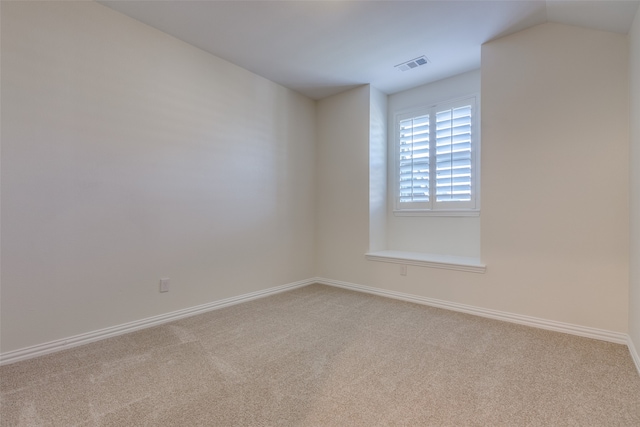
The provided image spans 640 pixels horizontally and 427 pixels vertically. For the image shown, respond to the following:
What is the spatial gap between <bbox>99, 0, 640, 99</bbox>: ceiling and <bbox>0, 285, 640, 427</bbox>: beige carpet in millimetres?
2362

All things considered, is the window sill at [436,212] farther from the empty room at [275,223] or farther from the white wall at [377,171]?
the white wall at [377,171]

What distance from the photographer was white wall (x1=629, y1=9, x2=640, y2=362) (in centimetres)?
188

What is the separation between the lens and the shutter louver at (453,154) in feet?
10.8

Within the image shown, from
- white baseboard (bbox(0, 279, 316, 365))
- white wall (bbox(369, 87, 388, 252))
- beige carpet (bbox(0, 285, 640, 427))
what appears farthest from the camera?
white wall (bbox(369, 87, 388, 252))

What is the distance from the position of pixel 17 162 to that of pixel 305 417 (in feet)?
7.70

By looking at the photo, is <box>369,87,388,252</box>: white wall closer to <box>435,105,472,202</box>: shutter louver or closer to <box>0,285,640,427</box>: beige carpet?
<box>435,105,472,202</box>: shutter louver

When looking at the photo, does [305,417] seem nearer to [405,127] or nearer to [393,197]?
[393,197]

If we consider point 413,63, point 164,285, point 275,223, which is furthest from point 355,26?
point 164,285

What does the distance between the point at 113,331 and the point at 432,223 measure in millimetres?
3315

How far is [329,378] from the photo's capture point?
174 centimetres

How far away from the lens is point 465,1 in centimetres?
223

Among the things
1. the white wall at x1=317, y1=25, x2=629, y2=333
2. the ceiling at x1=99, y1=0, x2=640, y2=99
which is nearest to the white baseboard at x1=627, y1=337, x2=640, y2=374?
the white wall at x1=317, y1=25, x2=629, y2=333

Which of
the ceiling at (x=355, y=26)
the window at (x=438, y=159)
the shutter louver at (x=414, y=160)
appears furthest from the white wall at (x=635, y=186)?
the shutter louver at (x=414, y=160)

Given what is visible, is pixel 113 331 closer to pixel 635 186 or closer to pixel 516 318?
pixel 516 318
